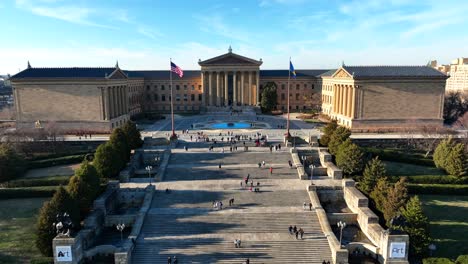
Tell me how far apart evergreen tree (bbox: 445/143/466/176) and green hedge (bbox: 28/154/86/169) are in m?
51.1

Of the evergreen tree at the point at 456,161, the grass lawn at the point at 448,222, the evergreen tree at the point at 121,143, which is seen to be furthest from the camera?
the evergreen tree at the point at 121,143

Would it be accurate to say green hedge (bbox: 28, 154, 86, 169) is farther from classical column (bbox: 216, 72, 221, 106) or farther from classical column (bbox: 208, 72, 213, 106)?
classical column (bbox: 216, 72, 221, 106)

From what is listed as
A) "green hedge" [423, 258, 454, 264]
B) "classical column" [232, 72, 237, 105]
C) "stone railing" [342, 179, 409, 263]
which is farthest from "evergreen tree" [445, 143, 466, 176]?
"classical column" [232, 72, 237, 105]

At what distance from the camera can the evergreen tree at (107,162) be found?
139ft

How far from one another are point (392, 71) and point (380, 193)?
165ft

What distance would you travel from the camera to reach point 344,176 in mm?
44781

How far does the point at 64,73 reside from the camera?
242ft

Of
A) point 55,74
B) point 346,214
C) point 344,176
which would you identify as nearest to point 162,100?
point 55,74

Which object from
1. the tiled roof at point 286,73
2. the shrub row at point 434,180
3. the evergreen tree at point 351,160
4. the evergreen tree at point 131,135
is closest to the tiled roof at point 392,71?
the evergreen tree at point 351,160

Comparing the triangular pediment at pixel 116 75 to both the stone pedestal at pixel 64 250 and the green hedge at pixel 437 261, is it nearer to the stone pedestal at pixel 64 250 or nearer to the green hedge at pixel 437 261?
the stone pedestal at pixel 64 250

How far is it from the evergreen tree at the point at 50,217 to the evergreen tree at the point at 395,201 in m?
28.2

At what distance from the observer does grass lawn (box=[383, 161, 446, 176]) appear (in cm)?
4781

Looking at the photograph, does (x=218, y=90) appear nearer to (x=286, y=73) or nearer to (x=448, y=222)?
(x=286, y=73)

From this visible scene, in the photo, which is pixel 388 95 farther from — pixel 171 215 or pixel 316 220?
pixel 171 215
